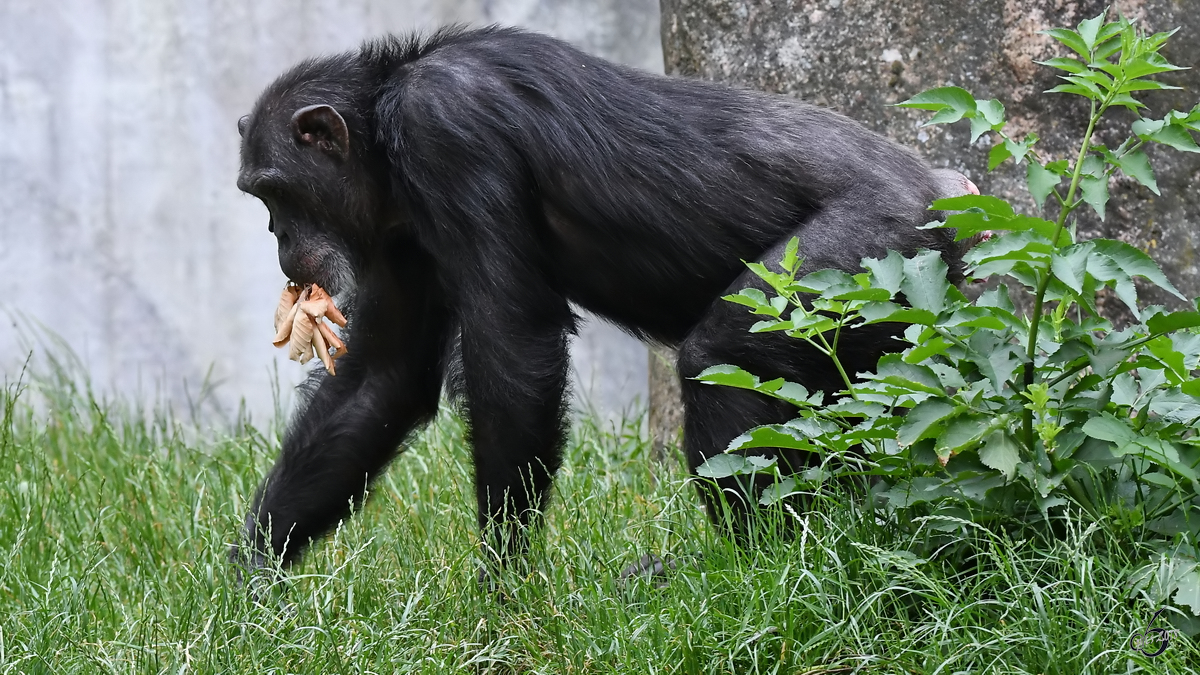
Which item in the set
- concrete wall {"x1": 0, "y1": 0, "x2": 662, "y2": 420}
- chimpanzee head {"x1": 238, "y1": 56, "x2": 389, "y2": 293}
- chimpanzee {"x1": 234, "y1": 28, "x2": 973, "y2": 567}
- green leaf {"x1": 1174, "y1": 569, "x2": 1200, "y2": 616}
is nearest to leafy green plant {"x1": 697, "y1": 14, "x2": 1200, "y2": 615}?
green leaf {"x1": 1174, "y1": 569, "x2": 1200, "y2": 616}

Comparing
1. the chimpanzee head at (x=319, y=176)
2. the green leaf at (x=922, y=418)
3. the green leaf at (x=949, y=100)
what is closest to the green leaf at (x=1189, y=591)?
the green leaf at (x=922, y=418)

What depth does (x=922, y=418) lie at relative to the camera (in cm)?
263

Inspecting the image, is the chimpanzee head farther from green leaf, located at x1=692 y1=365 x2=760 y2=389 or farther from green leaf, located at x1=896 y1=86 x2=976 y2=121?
green leaf, located at x1=896 y1=86 x2=976 y2=121

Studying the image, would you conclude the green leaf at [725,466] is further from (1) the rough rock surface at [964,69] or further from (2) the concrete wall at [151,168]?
(2) the concrete wall at [151,168]

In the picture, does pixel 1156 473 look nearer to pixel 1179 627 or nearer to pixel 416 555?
pixel 1179 627

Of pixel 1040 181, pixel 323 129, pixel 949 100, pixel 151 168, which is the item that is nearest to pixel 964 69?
pixel 949 100

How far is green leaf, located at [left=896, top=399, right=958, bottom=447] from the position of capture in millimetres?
2615

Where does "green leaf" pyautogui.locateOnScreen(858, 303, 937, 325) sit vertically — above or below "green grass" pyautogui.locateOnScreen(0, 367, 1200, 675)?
above

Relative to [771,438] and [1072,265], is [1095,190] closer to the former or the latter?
[1072,265]

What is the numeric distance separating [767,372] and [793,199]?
497 mm

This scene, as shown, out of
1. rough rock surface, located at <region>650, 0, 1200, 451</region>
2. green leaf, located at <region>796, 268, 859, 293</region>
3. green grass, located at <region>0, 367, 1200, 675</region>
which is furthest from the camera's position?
rough rock surface, located at <region>650, 0, 1200, 451</region>

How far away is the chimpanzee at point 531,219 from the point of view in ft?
10.8

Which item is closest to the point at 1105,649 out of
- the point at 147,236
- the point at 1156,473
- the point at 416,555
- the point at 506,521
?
the point at 1156,473

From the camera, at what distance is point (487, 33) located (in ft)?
12.1
